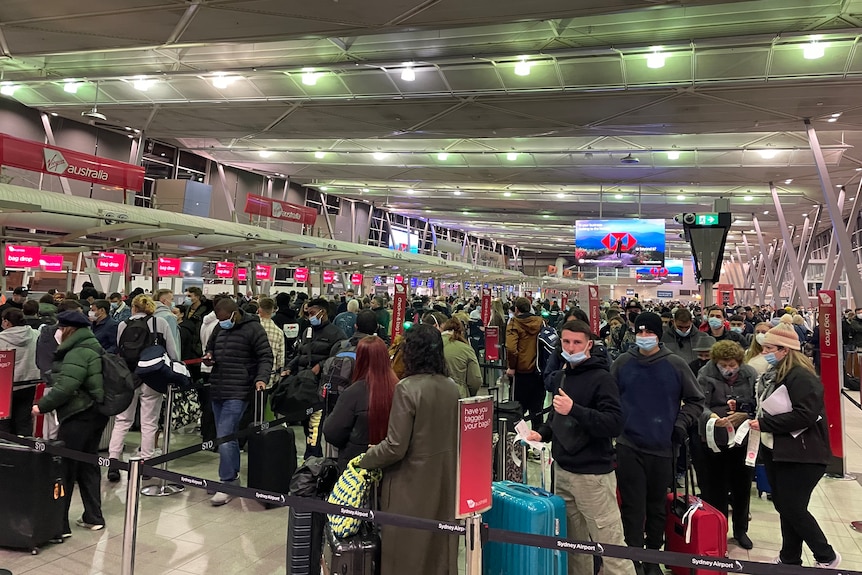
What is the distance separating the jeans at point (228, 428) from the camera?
5.17m

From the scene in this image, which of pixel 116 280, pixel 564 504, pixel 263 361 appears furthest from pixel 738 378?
pixel 116 280

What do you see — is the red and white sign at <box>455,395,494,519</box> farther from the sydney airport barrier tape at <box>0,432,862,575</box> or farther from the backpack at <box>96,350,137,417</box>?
the backpack at <box>96,350,137,417</box>

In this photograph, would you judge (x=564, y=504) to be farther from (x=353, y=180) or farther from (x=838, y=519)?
(x=353, y=180)

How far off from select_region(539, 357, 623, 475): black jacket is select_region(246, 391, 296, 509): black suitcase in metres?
2.68

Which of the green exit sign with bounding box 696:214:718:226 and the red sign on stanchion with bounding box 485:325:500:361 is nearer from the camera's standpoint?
the red sign on stanchion with bounding box 485:325:500:361

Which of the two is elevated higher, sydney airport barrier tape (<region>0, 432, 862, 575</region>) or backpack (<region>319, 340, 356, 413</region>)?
backpack (<region>319, 340, 356, 413</region>)

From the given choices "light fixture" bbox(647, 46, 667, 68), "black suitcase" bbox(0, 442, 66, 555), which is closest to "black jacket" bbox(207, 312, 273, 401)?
"black suitcase" bbox(0, 442, 66, 555)

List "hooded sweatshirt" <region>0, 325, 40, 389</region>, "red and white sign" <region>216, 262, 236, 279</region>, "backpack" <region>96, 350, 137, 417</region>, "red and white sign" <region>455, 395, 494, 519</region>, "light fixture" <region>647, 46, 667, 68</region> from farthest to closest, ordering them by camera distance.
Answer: "red and white sign" <region>216, 262, 236, 279</region> < "light fixture" <region>647, 46, 667, 68</region> < "hooded sweatshirt" <region>0, 325, 40, 389</region> < "backpack" <region>96, 350, 137, 417</region> < "red and white sign" <region>455, 395, 494, 519</region>

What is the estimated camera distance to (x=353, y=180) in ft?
80.1

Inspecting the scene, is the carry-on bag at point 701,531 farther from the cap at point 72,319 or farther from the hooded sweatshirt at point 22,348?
the hooded sweatshirt at point 22,348

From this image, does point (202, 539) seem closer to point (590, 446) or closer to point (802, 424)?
point (590, 446)

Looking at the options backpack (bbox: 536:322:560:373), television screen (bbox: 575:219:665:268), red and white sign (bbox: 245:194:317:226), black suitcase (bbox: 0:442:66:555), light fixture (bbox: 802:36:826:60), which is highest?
light fixture (bbox: 802:36:826:60)

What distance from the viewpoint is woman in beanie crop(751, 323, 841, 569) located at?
11.7 feet

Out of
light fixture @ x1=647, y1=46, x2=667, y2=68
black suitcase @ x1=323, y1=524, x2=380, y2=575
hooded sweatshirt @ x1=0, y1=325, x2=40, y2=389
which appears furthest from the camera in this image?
light fixture @ x1=647, y1=46, x2=667, y2=68
